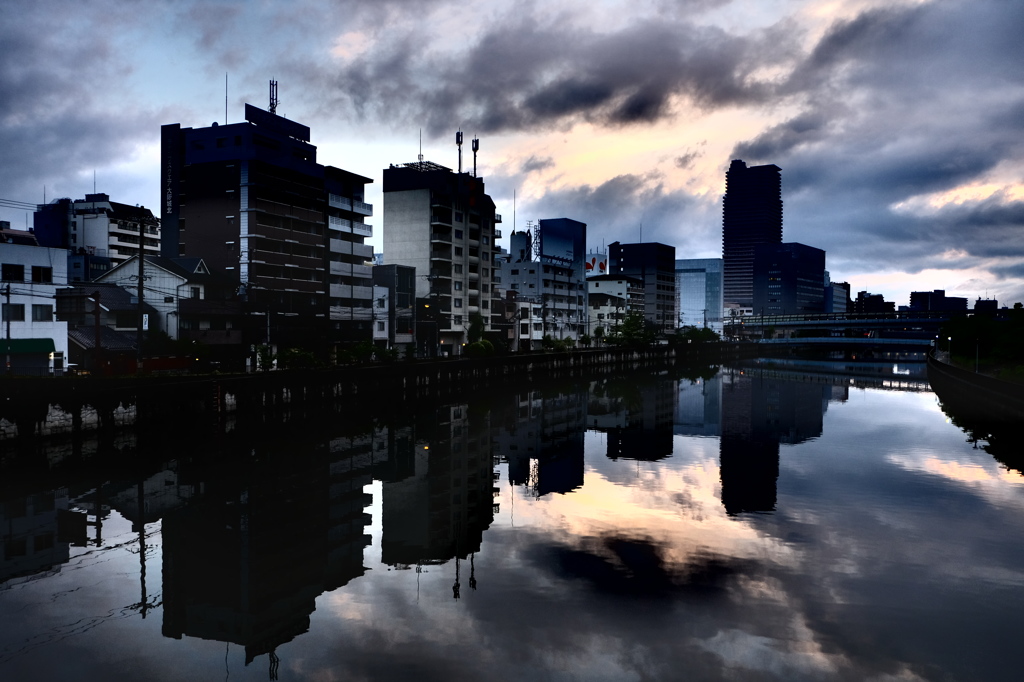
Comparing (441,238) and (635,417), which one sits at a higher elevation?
(441,238)

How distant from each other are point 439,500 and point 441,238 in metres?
87.0

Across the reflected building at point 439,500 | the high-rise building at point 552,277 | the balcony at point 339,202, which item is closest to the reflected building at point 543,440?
the reflected building at point 439,500

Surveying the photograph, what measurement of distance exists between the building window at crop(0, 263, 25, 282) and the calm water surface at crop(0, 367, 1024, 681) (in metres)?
22.3

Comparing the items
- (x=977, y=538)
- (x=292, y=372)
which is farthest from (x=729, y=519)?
(x=292, y=372)

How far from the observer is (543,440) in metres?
55.2

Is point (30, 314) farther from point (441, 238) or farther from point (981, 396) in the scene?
point (981, 396)

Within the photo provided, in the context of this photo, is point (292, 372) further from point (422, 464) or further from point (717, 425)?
point (717, 425)

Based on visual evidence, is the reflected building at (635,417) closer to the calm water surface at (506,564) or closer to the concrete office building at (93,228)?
the calm water surface at (506,564)

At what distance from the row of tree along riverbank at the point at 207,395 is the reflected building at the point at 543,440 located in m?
12.1

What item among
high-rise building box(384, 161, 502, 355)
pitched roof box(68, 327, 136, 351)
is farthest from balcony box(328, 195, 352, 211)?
pitched roof box(68, 327, 136, 351)

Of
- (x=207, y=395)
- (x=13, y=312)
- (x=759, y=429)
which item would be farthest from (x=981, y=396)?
(x=13, y=312)

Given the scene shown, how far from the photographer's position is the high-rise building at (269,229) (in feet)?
296

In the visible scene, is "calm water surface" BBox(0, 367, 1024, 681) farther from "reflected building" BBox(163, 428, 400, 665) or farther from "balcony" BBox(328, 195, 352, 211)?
"balcony" BBox(328, 195, 352, 211)

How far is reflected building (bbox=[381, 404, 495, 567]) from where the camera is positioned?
87.4 feet
